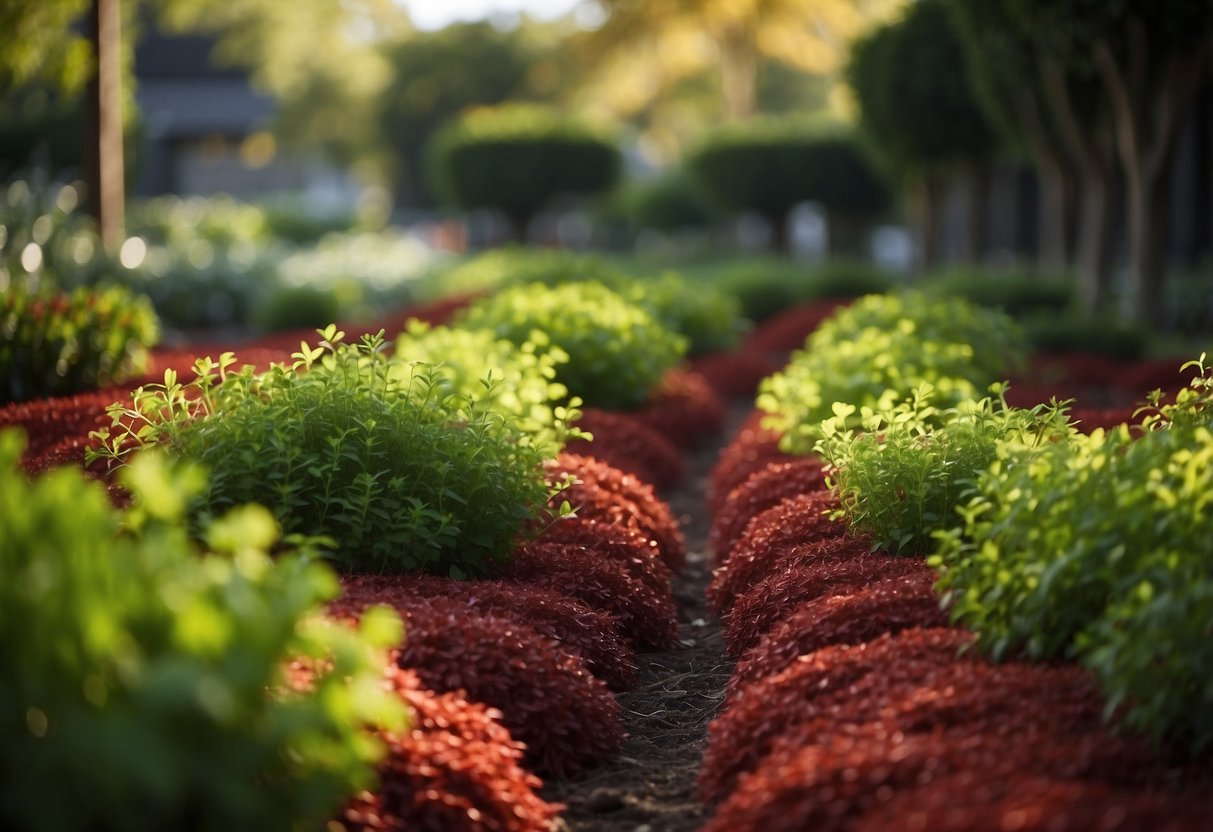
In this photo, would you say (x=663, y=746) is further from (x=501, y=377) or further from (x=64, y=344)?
(x=64, y=344)

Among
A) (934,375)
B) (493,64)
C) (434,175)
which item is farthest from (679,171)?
(934,375)

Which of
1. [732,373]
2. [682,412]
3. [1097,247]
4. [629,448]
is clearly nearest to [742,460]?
[629,448]

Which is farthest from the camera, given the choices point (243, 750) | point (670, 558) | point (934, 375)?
point (934, 375)

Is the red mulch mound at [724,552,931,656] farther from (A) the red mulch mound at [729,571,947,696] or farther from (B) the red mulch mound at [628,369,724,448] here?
(B) the red mulch mound at [628,369,724,448]

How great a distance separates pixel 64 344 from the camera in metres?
7.53

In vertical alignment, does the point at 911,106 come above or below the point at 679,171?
below

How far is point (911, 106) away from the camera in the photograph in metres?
17.2

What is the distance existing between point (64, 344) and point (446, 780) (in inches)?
A: 202

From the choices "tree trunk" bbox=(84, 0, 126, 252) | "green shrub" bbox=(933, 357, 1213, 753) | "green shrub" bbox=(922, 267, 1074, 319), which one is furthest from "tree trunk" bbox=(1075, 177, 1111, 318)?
"green shrub" bbox=(933, 357, 1213, 753)

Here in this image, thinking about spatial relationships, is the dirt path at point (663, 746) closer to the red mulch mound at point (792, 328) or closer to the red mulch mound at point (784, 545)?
the red mulch mound at point (784, 545)

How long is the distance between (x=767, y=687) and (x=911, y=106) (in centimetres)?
1463

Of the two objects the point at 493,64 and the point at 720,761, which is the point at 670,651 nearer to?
the point at 720,761

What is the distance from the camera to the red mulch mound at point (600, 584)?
4.88 m

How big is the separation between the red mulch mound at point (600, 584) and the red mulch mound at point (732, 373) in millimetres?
7271
